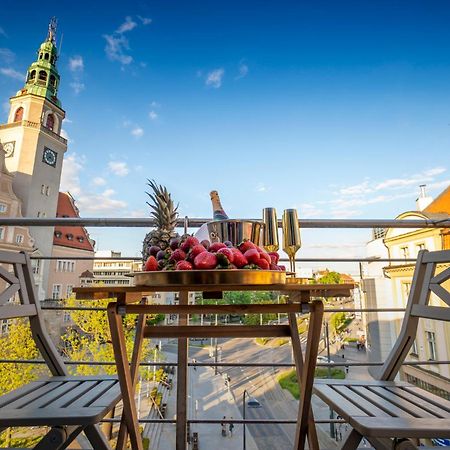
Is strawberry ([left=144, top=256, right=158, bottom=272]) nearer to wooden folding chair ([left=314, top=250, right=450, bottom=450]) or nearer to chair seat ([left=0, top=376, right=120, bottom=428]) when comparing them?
chair seat ([left=0, top=376, right=120, bottom=428])

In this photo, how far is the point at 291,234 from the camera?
1292 millimetres

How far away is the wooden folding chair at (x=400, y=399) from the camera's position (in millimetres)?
713

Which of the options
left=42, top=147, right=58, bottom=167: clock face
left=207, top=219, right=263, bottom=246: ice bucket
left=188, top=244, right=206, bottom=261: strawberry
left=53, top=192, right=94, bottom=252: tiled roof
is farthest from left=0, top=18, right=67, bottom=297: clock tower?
left=188, top=244, right=206, bottom=261: strawberry

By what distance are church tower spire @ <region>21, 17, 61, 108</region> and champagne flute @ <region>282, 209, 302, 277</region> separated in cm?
2652

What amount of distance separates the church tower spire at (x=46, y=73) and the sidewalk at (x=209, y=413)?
2383cm

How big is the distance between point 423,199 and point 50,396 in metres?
13.2

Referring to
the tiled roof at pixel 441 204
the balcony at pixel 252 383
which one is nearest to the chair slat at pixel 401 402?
the balcony at pixel 252 383

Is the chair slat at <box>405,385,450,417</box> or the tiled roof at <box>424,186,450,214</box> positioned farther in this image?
the tiled roof at <box>424,186,450,214</box>

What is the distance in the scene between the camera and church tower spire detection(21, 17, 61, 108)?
21.5 meters

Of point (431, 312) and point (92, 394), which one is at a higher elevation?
point (431, 312)

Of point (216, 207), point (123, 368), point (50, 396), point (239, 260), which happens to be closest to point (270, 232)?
point (216, 207)

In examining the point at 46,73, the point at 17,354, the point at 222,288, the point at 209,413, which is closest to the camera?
the point at 222,288

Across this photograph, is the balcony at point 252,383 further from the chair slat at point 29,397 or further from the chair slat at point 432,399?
the chair slat at point 432,399

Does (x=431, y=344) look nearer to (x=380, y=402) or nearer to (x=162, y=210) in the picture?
(x=380, y=402)
